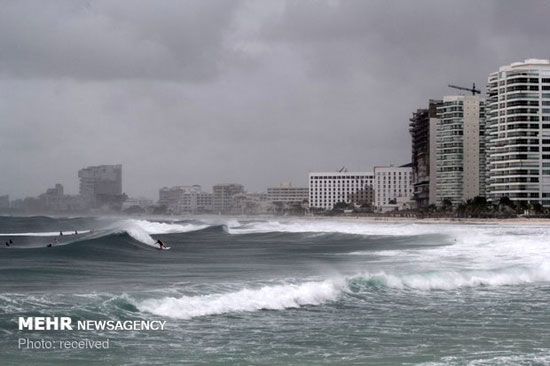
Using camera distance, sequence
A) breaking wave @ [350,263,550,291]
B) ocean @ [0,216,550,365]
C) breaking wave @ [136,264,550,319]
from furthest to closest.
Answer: breaking wave @ [350,263,550,291], breaking wave @ [136,264,550,319], ocean @ [0,216,550,365]

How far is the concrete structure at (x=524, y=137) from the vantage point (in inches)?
6624

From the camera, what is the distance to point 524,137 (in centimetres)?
16912

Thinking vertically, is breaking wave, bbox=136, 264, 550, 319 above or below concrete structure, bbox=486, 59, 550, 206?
below

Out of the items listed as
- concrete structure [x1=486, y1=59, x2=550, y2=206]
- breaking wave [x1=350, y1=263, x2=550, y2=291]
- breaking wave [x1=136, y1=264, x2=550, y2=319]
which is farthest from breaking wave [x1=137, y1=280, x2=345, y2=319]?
concrete structure [x1=486, y1=59, x2=550, y2=206]

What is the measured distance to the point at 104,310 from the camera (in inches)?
911

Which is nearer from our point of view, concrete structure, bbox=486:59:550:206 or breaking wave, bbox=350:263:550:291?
breaking wave, bbox=350:263:550:291

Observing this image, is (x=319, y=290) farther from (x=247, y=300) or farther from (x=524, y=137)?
(x=524, y=137)

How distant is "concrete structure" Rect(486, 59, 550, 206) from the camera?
168250 mm

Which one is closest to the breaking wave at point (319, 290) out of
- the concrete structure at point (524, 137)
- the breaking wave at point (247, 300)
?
the breaking wave at point (247, 300)

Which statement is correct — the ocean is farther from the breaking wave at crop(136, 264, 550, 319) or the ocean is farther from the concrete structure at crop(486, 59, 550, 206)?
the concrete structure at crop(486, 59, 550, 206)

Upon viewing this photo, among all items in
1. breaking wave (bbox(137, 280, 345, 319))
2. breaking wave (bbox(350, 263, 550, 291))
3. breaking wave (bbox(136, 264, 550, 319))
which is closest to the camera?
breaking wave (bbox(137, 280, 345, 319))

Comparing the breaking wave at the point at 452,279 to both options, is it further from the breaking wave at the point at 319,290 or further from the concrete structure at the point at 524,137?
the concrete structure at the point at 524,137

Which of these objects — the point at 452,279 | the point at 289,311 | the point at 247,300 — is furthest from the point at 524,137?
the point at 289,311

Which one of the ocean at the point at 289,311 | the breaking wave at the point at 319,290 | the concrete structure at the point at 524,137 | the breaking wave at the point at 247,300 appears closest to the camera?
the ocean at the point at 289,311
